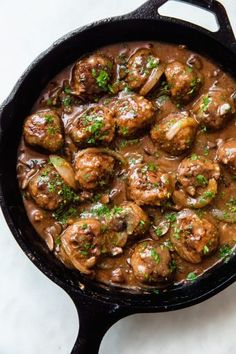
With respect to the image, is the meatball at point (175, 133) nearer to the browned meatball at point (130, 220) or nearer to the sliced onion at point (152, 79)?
the sliced onion at point (152, 79)

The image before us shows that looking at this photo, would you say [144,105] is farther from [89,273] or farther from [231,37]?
[89,273]

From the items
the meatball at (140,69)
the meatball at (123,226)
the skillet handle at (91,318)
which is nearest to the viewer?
the skillet handle at (91,318)

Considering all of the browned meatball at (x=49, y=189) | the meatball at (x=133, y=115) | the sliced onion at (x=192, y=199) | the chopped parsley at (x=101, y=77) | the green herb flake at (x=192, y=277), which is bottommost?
the green herb flake at (x=192, y=277)

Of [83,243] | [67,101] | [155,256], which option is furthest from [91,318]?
[67,101]

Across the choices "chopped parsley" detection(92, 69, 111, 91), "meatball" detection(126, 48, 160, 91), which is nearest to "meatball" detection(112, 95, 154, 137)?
"meatball" detection(126, 48, 160, 91)

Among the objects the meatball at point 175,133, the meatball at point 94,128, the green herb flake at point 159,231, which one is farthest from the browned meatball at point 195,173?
the meatball at point 94,128

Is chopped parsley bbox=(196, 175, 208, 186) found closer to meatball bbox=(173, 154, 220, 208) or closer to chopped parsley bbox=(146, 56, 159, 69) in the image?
meatball bbox=(173, 154, 220, 208)

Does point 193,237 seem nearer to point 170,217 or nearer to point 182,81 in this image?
point 170,217
